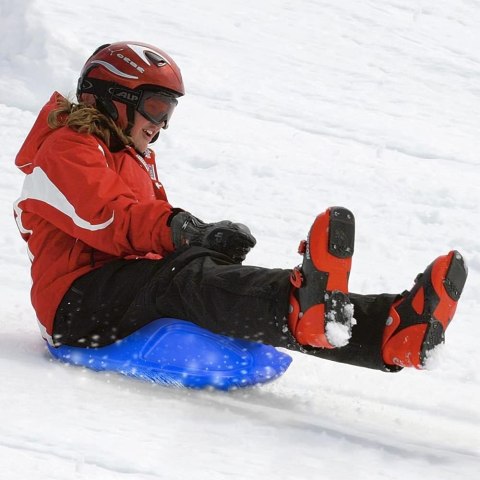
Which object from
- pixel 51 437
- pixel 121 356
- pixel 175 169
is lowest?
pixel 175 169

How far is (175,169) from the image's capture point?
257 inches

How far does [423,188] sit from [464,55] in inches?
197

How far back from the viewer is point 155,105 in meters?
3.51

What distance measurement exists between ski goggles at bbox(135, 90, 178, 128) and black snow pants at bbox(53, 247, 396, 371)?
2.15 feet

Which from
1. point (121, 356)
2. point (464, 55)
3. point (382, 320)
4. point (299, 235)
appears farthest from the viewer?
point (464, 55)

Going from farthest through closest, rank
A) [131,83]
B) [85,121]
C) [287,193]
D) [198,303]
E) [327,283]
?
[287,193] < [131,83] < [85,121] < [198,303] < [327,283]

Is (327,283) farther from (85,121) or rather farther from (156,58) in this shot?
(156,58)

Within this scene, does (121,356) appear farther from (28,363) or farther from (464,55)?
(464,55)

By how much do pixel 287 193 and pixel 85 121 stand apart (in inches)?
127

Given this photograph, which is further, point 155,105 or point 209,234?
point 155,105

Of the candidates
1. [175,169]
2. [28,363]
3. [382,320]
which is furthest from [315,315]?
[175,169]

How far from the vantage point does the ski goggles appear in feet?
11.4

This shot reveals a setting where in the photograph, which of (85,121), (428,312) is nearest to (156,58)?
(85,121)

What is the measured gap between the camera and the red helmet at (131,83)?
3.46 m
